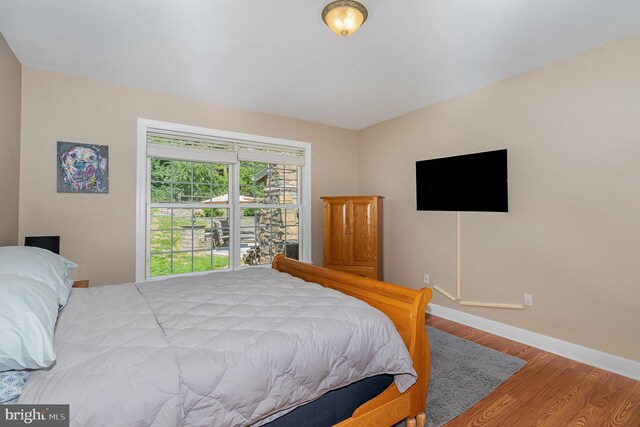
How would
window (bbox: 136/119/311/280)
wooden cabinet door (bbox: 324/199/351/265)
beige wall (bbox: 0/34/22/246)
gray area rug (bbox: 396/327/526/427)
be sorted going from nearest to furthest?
gray area rug (bbox: 396/327/526/427)
beige wall (bbox: 0/34/22/246)
window (bbox: 136/119/311/280)
wooden cabinet door (bbox: 324/199/351/265)

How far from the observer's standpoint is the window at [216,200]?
3.42 m

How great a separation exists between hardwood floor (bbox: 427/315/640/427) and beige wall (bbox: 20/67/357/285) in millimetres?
3309

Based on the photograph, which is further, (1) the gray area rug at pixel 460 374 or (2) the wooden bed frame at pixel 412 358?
(1) the gray area rug at pixel 460 374

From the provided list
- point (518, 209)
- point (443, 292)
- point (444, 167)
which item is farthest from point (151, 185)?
point (518, 209)

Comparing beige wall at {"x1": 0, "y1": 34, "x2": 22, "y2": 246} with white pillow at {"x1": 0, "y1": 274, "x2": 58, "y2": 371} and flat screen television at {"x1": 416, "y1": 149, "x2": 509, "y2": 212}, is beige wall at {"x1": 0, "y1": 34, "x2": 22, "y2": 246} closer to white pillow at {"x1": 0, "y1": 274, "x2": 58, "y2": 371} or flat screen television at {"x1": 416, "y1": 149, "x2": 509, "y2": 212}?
white pillow at {"x1": 0, "y1": 274, "x2": 58, "y2": 371}

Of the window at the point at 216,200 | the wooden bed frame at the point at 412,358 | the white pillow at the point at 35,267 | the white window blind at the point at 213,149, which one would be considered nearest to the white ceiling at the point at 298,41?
the white window blind at the point at 213,149

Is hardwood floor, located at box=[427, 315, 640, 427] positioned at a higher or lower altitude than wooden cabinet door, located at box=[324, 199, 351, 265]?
lower

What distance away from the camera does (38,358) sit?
0.99 meters

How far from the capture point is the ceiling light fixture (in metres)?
1.93

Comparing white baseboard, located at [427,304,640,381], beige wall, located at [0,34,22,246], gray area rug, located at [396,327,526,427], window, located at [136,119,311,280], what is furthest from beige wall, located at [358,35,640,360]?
beige wall, located at [0,34,22,246]

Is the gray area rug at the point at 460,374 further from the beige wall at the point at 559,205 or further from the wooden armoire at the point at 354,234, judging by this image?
the wooden armoire at the point at 354,234

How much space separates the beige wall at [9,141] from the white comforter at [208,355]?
126 centimetres

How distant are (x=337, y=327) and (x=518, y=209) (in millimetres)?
2513

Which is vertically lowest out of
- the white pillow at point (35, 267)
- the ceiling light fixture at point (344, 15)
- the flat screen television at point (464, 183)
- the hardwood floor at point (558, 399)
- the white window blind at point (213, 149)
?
the hardwood floor at point (558, 399)
